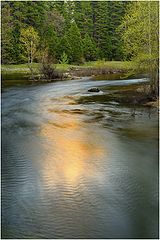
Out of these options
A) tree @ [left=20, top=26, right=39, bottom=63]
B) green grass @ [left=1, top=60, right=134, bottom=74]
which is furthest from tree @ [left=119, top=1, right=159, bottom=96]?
tree @ [left=20, top=26, right=39, bottom=63]

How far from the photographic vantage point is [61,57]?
2702 inches

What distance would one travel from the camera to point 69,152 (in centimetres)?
1683

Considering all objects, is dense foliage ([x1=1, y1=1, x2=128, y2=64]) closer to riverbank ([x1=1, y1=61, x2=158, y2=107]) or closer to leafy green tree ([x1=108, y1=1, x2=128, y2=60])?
leafy green tree ([x1=108, y1=1, x2=128, y2=60])

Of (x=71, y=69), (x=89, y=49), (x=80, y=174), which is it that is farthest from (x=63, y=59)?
(x=80, y=174)

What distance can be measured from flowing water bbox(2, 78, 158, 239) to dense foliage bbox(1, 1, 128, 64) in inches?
1372

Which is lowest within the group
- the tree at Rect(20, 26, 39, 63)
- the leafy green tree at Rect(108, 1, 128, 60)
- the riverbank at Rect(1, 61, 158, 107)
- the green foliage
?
the riverbank at Rect(1, 61, 158, 107)

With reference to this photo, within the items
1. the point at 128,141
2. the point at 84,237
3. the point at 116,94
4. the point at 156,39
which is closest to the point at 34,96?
the point at 116,94

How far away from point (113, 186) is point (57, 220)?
2957mm

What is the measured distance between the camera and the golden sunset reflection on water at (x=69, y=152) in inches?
545

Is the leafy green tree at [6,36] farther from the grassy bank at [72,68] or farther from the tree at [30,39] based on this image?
the tree at [30,39]

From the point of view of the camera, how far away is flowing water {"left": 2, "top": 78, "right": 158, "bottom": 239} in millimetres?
10172

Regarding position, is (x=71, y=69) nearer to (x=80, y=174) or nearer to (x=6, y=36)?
(x=6, y=36)

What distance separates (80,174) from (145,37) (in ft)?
55.1

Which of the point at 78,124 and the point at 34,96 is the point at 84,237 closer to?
the point at 78,124
